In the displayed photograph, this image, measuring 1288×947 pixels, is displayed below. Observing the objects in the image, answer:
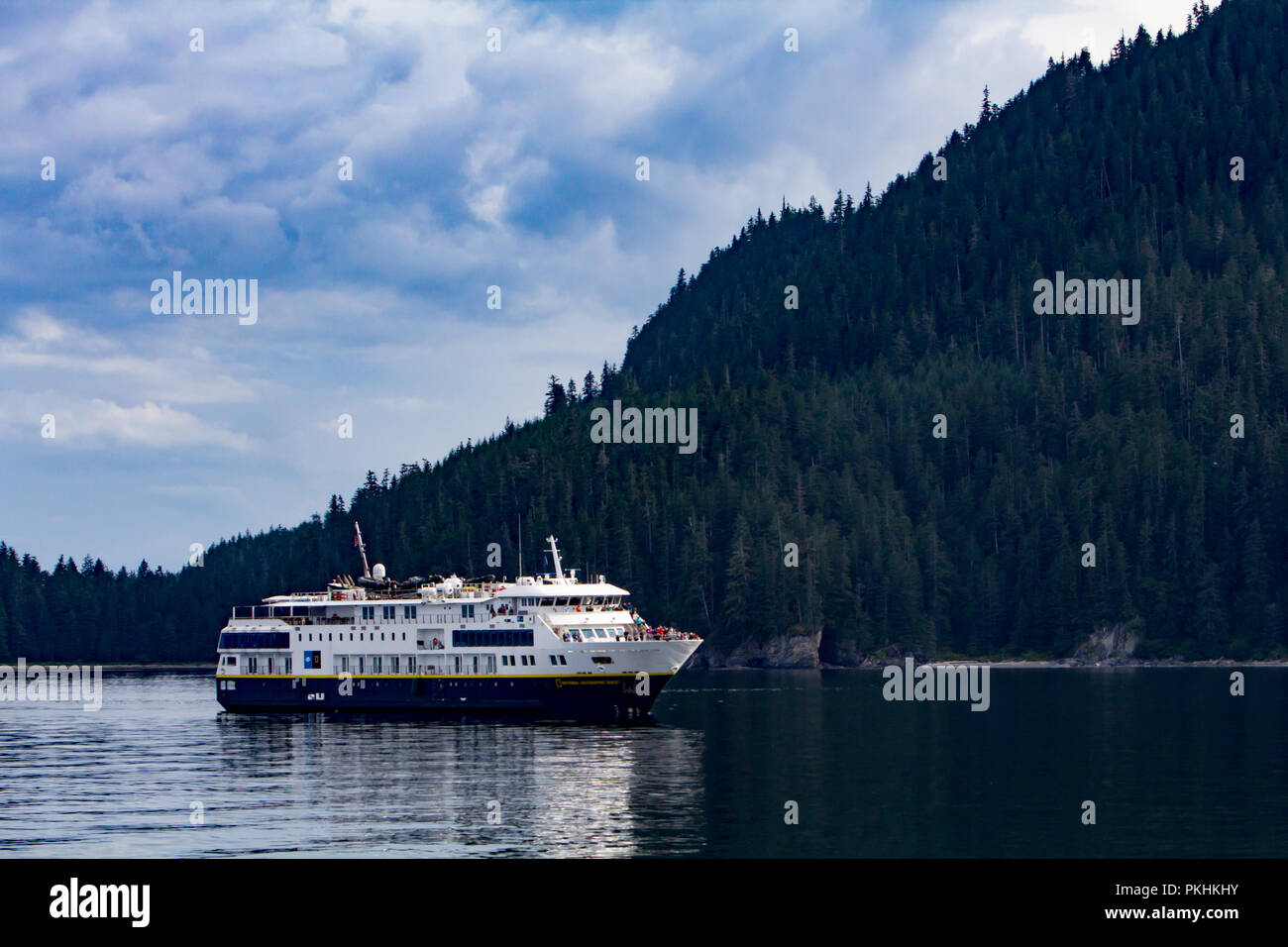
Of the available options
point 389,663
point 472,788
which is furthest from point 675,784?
point 389,663

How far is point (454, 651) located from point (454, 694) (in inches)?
123

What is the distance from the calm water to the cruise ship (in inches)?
114

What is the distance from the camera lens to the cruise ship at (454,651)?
4065 inches

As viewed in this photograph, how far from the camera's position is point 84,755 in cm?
8775

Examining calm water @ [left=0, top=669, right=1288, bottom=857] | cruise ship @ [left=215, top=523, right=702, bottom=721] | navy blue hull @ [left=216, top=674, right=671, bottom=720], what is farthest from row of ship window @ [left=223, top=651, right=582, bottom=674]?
calm water @ [left=0, top=669, right=1288, bottom=857]

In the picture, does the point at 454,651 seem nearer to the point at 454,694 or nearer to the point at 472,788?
the point at 454,694

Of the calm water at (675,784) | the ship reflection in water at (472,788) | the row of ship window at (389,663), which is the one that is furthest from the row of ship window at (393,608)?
the ship reflection in water at (472,788)

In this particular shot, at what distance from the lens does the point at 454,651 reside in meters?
110

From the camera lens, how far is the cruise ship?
10325cm

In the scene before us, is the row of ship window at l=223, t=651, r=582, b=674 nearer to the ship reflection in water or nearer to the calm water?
the calm water

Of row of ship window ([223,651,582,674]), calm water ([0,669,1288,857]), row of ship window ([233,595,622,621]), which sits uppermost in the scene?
row of ship window ([233,595,622,621])
